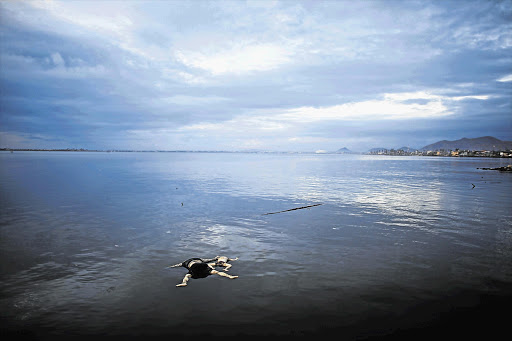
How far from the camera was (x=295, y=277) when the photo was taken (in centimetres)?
1533

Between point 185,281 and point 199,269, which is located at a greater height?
point 199,269

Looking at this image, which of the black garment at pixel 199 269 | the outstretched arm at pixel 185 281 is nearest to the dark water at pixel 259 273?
the outstretched arm at pixel 185 281

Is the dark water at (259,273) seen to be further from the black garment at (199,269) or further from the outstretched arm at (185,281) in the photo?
the black garment at (199,269)

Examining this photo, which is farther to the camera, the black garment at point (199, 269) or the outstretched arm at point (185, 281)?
the black garment at point (199, 269)

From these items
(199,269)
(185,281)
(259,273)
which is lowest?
(259,273)

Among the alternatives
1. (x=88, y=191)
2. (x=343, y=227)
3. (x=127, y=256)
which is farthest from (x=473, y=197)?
(x=88, y=191)

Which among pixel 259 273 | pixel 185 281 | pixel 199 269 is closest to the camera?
pixel 185 281

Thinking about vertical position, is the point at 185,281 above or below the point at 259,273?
above

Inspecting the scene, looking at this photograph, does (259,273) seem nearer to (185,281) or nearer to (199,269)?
(199,269)

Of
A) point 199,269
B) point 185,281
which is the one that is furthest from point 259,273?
point 185,281

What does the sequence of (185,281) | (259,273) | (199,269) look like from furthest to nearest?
(259,273) → (199,269) → (185,281)

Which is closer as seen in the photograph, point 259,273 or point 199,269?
point 199,269

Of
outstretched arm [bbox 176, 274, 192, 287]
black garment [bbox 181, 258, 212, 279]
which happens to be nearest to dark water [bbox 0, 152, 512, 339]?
outstretched arm [bbox 176, 274, 192, 287]

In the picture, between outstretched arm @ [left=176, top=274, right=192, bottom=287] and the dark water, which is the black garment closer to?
outstretched arm @ [left=176, top=274, right=192, bottom=287]
